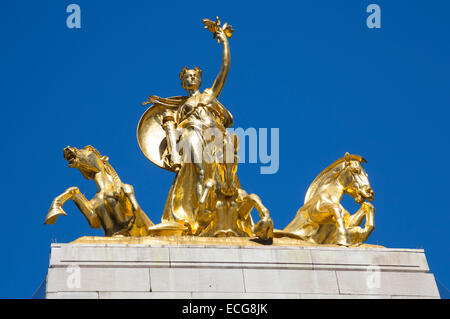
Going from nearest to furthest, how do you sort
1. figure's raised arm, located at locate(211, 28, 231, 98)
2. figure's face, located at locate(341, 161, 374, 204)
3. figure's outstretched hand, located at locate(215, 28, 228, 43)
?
figure's face, located at locate(341, 161, 374, 204) < figure's raised arm, located at locate(211, 28, 231, 98) < figure's outstretched hand, located at locate(215, 28, 228, 43)

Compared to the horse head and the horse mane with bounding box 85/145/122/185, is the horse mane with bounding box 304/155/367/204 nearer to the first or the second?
the horse head

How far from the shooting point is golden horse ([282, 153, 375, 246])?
1786 centimetres

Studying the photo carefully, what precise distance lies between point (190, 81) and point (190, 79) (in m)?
0.05

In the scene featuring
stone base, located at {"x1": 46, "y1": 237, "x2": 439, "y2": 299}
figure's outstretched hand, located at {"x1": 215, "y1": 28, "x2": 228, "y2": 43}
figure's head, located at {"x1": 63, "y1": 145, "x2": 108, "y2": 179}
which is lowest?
stone base, located at {"x1": 46, "y1": 237, "x2": 439, "y2": 299}

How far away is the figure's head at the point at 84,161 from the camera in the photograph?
18375 millimetres

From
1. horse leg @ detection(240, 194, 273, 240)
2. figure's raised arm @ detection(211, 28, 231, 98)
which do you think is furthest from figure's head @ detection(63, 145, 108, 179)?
horse leg @ detection(240, 194, 273, 240)

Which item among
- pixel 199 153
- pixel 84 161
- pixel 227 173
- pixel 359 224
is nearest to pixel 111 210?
pixel 84 161

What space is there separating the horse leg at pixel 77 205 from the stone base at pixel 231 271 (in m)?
0.98

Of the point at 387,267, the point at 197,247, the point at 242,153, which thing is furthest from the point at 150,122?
the point at 387,267

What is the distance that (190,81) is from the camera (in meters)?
20.2

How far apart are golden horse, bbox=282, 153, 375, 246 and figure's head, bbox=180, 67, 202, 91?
10.9 feet
